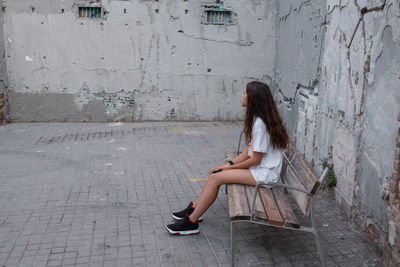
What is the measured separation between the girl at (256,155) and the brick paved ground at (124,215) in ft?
0.77

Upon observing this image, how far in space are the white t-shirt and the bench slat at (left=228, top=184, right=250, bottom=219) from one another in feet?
0.69

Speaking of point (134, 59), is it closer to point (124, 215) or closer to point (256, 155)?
point (124, 215)

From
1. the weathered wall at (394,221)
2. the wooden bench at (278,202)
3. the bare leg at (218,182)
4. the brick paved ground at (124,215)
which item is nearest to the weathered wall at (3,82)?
the brick paved ground at (124,215)

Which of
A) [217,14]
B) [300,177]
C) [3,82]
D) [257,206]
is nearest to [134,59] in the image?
[217,14]

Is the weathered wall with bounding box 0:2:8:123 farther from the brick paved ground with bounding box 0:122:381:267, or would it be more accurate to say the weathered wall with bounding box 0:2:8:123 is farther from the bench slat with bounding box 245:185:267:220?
the bench slat with bounding box 245:185:267:220

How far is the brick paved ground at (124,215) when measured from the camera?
3295 mm

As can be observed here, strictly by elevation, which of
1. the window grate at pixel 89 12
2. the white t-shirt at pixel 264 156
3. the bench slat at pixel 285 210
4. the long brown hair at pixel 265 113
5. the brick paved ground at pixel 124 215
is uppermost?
the window grate at pixel 89 12

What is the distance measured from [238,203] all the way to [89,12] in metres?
6.80

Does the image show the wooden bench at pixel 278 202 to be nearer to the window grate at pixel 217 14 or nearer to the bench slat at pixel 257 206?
the bench slat at pixel 257 206

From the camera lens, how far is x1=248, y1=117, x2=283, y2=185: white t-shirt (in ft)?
11.7

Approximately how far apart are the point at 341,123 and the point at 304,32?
2487 mm

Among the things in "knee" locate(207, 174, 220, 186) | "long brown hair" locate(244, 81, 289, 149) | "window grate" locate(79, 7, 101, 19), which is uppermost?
"window grate" locate(79, 7, 101, 19)

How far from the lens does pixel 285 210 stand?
3.16 meters

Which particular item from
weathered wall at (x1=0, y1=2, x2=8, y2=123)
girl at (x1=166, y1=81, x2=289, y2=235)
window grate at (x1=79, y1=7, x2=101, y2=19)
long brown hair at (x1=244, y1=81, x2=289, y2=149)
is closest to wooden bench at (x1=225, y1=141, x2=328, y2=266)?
girl at (x1=166, y1=81, x2=289, y2=235)
